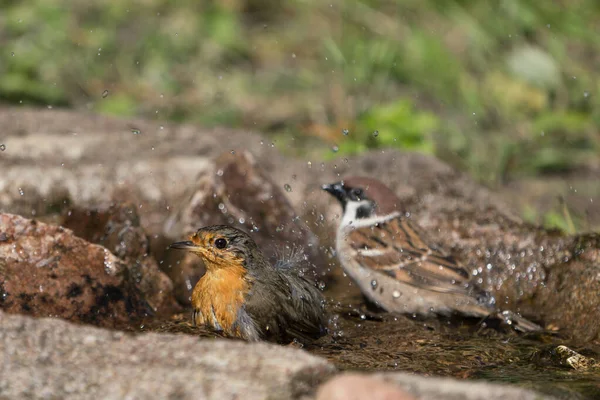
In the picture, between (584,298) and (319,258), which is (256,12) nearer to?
(319,258)

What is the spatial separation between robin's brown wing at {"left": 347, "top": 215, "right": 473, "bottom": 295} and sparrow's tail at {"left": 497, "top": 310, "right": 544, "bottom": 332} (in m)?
0.35

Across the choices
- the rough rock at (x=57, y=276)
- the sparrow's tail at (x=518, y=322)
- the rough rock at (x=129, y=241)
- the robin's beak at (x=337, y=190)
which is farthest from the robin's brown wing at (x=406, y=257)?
Result: the rough rock at (x=57, y=276)

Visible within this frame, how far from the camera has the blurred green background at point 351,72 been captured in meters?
8.06

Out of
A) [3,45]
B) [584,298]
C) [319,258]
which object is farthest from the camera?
[3,45]

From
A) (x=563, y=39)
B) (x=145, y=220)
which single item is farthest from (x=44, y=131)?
(x=563, y=39)

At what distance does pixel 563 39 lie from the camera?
372 inches

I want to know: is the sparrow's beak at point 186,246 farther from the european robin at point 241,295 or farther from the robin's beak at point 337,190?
the robin's beak at point 337,190

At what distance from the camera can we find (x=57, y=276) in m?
4.25

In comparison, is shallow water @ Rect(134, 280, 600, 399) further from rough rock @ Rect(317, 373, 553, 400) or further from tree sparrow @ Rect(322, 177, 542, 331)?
rough rock @ Rect(317, 373, 553, 400)

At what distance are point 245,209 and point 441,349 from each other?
165cm

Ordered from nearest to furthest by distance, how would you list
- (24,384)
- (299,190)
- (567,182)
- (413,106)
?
(24,384), (299,190), (567,182), (413,106)

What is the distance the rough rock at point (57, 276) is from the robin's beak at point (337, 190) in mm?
1666

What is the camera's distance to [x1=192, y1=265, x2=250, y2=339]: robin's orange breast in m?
4.19

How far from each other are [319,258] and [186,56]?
4.45 m
